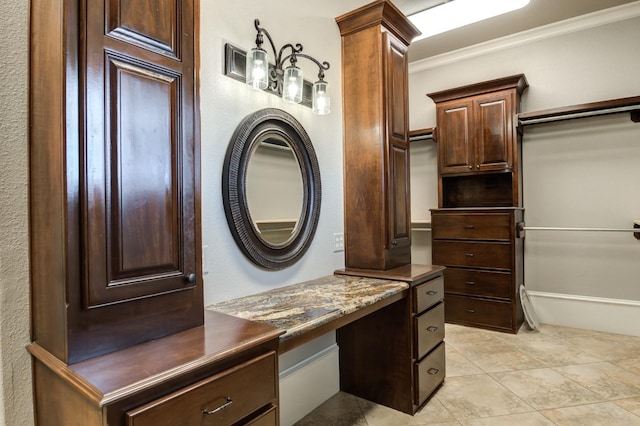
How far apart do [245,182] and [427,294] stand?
1.30m

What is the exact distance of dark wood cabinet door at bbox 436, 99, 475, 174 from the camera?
3.61 m

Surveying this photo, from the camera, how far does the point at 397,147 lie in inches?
97.3

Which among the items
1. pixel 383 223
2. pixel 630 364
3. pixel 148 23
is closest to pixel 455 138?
pixel 383 223

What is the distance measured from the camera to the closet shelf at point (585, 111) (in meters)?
3.06

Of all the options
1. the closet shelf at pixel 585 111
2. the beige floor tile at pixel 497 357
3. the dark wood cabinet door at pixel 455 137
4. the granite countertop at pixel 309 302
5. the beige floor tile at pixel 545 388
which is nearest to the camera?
the granite countertop at pixel 309 302

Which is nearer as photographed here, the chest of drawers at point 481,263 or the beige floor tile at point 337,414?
the beige floor tile at point 337,414

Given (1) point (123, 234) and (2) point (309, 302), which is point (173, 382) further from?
(2) point (309, 302)

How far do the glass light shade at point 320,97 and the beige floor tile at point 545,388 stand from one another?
217 centimetres

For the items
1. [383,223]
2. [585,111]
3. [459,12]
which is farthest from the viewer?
[585,111]

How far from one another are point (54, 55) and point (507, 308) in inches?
143

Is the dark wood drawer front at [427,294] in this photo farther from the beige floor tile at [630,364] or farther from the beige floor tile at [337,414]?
the beige floor tile at [630,364]

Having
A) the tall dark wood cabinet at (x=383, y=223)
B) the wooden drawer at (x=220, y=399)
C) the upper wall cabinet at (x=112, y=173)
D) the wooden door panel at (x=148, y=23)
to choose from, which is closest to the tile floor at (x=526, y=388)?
the tall dark wood cabinet at (x=383, y=223)

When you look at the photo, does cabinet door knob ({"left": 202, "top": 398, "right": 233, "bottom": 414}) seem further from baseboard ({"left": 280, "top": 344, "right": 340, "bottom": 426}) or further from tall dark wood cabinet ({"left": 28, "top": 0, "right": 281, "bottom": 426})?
baseboard ({"left": 280, "top": 344, "right": 340, "bottom": 426})

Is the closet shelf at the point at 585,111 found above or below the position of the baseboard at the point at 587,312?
above
